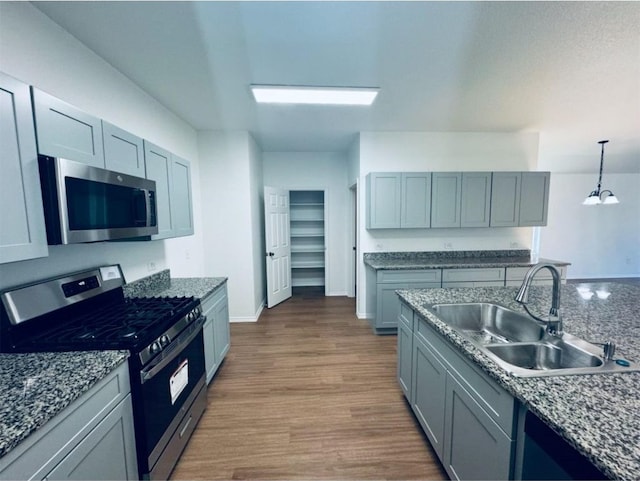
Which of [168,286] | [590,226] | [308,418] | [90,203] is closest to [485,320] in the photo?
[308,418]

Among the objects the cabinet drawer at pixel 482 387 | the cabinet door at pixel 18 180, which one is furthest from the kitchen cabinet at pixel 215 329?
the cabinet drawer at pixel 482 387

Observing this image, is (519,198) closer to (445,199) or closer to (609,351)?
(445,199)

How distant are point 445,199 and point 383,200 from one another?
2.89ft

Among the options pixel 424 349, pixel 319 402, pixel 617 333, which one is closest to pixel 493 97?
pixel 617 333

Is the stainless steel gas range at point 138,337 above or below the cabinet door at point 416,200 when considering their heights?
below

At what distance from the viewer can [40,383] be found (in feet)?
3.23

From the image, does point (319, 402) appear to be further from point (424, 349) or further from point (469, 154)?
point (469, 154)

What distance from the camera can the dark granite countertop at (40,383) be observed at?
792 millimetres

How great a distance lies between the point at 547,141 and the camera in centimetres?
425

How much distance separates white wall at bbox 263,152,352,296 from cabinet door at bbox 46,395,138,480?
13.1ft

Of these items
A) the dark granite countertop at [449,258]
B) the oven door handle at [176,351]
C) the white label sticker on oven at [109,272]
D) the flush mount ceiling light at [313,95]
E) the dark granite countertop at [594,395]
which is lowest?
the oven door handle at [176,351]

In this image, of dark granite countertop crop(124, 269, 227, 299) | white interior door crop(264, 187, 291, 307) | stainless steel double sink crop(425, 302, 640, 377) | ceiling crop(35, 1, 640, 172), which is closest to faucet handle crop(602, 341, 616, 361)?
stainless steel double sink crop(425, 302, 640, 377)

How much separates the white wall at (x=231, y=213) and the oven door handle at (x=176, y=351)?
1.87 m

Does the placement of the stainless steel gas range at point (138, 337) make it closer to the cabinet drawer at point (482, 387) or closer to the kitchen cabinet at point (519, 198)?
the cabinet drawer at point (482, 387)
